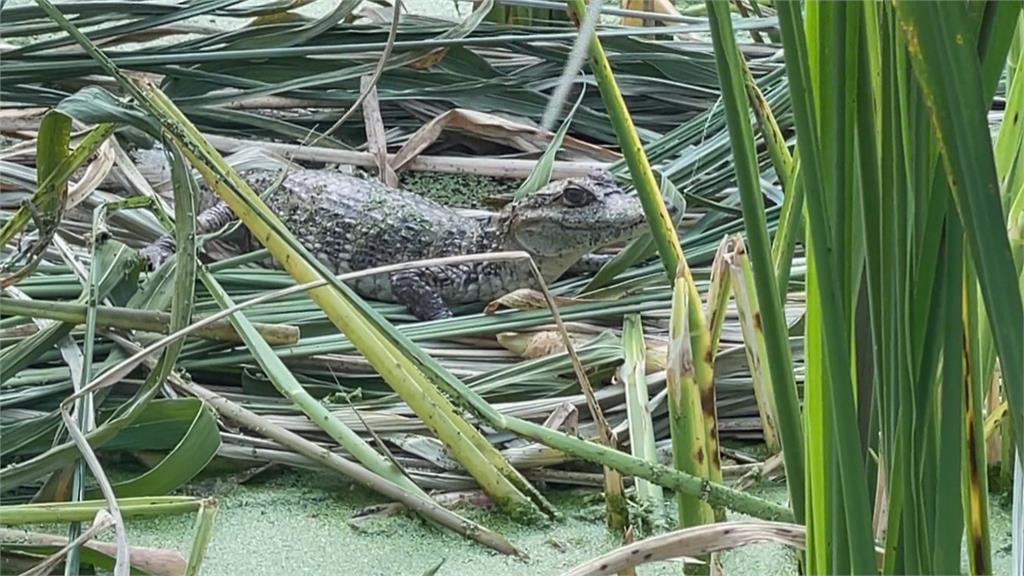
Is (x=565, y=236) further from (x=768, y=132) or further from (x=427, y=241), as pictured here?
(x=768, y=132)

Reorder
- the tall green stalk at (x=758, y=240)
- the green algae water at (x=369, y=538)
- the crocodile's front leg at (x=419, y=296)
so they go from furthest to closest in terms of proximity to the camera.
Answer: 1. the crocodile's front leg at (x=419, y=296)
2. the green algae water at (x=369, y=538)
3. the tall green stalk at (x=758, y=240)

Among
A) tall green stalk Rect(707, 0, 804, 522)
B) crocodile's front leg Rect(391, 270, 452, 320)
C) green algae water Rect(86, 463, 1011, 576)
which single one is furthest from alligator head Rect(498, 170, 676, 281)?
tall green stalk Rect(707, 0, 804, 522)

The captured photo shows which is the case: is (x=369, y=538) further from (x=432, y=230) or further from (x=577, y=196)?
(x=432, y=230)

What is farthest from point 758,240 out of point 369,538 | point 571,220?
point 571,220

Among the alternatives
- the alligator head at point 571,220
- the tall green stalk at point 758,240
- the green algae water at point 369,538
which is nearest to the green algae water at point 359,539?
the green algae water at point 369,538

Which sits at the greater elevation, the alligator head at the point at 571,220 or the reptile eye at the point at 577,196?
the reptile eye at the point at 577,196

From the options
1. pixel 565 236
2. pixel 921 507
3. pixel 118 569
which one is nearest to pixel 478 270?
pixel 565 236

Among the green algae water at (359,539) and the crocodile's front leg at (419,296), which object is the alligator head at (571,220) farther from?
the green algae water at (359,539)

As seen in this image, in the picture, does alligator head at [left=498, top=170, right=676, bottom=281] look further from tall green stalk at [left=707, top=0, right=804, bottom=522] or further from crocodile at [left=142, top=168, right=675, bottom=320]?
tall green stalk at [left=707, top=0, right=804, bottom=522]
